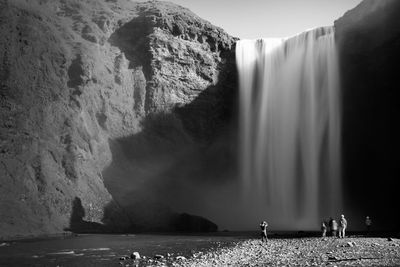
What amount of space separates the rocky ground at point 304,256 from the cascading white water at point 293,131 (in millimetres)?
30472

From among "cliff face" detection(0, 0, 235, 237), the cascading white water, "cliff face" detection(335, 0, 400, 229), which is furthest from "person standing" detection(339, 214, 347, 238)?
"cliff face" detection(335, 0, 400, 229)

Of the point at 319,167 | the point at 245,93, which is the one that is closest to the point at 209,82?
the point at 245,93

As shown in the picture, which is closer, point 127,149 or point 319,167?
point 319,167

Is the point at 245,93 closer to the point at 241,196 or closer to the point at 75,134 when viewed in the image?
the point at 241,196

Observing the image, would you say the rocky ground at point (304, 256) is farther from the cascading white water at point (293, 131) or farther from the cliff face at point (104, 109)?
the cascading white water at point (293, 131)

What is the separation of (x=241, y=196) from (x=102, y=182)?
70.9ft

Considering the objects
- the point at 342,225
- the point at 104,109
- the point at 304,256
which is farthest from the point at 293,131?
the point at 304,256

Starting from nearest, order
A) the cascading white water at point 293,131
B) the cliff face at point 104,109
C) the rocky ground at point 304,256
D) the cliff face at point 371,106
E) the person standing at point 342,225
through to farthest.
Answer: the rocky ground at point 304,256
the person standing at point 342,225
the cliff face at point 104,109
the cliff face at point 371,106
the cascading white water at point 293,131

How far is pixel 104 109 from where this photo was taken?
63000 millimetres

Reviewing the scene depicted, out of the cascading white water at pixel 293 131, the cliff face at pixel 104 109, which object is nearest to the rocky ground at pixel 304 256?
the cliff face at pixel 104 109

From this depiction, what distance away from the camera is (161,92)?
6819 centimetres

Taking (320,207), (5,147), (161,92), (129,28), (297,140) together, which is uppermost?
(129,28)

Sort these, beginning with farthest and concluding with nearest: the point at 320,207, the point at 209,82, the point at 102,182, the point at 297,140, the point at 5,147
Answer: the point at 209,82 → the point at 297,140 → the point at 320,207 → the point at 102,182 → the point at 5,147

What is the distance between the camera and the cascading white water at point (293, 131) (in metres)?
58.3
